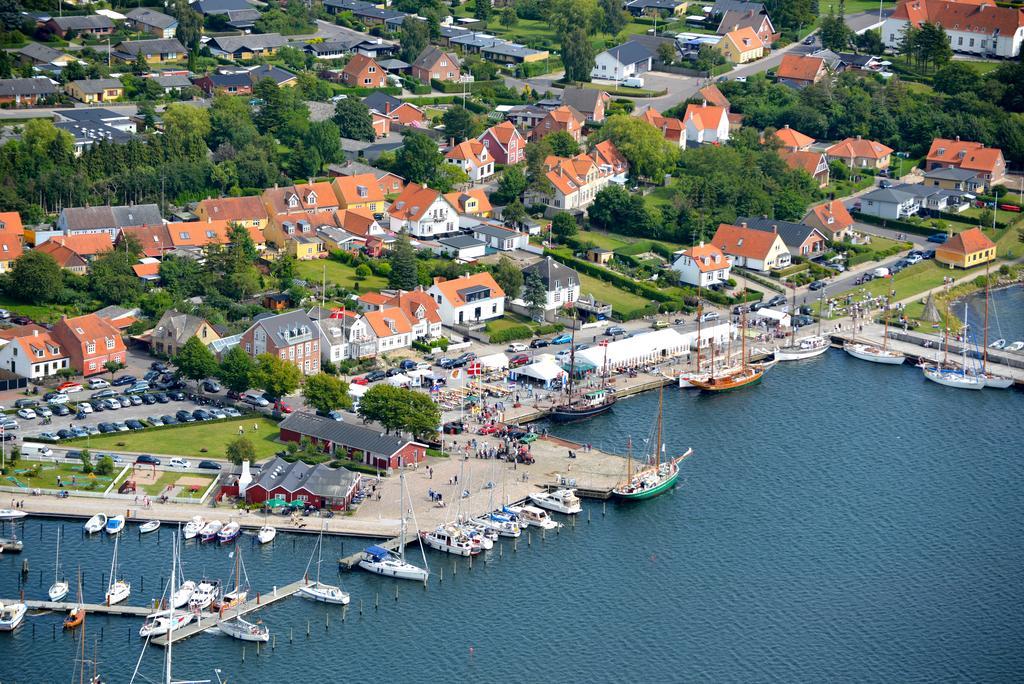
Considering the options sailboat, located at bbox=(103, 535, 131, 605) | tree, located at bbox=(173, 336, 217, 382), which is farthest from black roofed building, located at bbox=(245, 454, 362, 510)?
tree, located at bbox=(173, 336, 217, 382)

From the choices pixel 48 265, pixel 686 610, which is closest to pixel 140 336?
pixel 48 265

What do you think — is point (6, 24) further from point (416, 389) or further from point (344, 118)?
point (416, 389)

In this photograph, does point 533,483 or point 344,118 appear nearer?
point 533,483

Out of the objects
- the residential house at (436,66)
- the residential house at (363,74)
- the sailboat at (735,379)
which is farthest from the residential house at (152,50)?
the sailboat at (735,379)

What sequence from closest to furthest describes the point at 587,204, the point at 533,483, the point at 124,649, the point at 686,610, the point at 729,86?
the point at 124,649 < the point at 686,610 < the point at 533,483 < the point at 587,204 < the point at 729,86

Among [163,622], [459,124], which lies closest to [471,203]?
[459,124]
